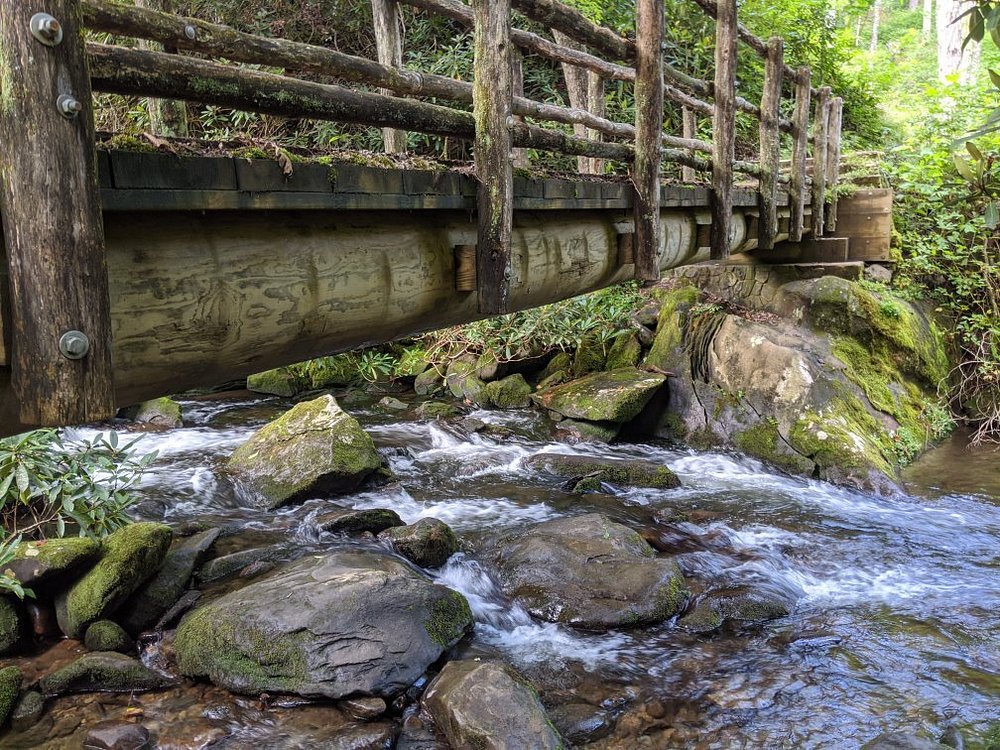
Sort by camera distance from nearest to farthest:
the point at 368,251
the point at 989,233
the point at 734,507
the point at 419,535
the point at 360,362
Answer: the point at 368,251 < the point at 419,535 < the point at 734,507 < the point at 989,233 < the point at 360,362

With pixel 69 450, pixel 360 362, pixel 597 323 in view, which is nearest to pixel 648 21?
pixel 69 450

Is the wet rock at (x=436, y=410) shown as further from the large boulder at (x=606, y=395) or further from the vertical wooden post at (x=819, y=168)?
the vertical wooden post at (x=819, y=168)

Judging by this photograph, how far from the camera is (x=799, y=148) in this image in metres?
7.99

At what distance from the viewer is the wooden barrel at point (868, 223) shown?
9320mm

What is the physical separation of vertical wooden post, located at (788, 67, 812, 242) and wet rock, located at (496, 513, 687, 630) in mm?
4700

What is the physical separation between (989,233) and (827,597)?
22.4 feet

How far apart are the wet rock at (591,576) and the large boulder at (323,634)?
66 centimetres

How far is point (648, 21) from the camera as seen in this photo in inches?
174

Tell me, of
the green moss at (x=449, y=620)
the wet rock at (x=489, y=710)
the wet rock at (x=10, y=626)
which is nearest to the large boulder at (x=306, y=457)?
the wet rock at (x=10, y=626)

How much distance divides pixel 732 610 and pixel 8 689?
4.07m

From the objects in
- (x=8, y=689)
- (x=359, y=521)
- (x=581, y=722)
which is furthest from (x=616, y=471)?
(x=8, y=689)

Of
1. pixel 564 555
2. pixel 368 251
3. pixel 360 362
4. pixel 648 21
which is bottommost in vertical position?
pixel 564 555

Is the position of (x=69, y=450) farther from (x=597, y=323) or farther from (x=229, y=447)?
(x=597, y=323)

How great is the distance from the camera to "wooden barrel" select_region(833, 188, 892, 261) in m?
9.32
